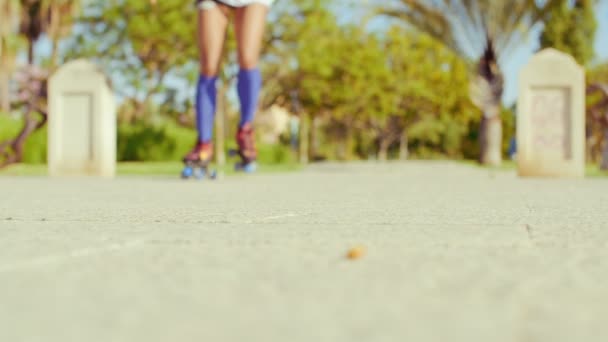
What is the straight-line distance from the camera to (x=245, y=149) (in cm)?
934

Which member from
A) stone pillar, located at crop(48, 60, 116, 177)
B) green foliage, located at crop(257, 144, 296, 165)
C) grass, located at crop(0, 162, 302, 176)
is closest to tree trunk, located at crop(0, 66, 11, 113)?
green foliage, located at crop(257, 144, 296, 165)

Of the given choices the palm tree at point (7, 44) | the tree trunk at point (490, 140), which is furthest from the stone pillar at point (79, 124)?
the palm tree at point (7, 44)

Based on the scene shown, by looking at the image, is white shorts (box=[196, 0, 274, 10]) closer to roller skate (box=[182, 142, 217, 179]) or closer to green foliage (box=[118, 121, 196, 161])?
roller skate (box=[182, 142, 217, 179])

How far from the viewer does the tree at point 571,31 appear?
92.8ft

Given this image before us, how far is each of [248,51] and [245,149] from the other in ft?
4.04

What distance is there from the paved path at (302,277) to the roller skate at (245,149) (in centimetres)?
497

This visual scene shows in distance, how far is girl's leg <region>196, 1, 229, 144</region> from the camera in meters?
8.77

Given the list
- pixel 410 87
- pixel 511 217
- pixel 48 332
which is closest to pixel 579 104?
pixel 511 217

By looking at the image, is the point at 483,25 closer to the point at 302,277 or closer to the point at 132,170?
the point at 132,170

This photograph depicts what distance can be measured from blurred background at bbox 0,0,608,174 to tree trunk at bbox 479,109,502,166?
64mm

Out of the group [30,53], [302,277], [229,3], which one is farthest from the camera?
[30,53]

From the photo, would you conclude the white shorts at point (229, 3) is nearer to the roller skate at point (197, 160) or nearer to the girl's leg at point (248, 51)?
the girl's leg at point (248, 51)

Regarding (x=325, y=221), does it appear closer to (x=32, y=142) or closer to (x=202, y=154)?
(x=202, y=154)

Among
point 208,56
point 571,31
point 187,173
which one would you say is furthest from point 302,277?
point 571,31
